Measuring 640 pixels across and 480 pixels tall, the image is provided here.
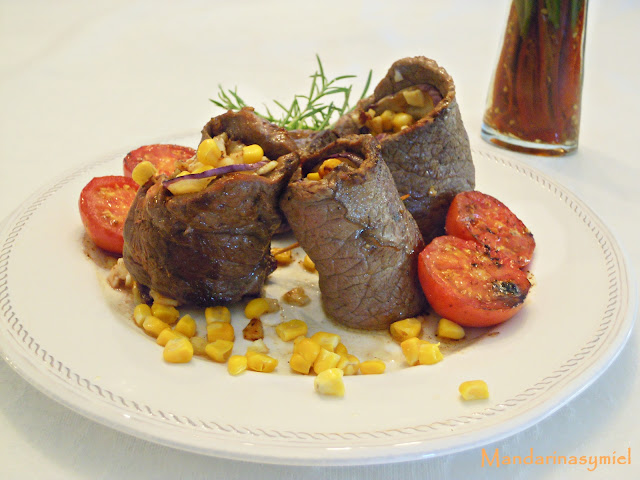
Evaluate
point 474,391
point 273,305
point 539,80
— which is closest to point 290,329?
point 273,305

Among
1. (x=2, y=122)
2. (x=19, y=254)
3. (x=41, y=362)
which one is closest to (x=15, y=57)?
(x=2, y=122)

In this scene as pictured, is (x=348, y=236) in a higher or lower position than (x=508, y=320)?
higher

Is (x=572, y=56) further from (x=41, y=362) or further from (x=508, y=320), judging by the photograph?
(x=41, y=362)

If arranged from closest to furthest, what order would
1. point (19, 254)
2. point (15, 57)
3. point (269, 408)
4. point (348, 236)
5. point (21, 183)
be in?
1. point (269, 408)
2. point (348, 236)
3. point (19, 254)
4. point (21, 183)
5. point (15, 57)

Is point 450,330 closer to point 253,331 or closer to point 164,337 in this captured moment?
point 253,331

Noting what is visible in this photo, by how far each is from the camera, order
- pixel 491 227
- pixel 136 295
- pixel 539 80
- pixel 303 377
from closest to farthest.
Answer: pixel 303 377, pixel 136 295, pixel 491 227, pixel 539 80

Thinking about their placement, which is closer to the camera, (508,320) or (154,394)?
(154,394)

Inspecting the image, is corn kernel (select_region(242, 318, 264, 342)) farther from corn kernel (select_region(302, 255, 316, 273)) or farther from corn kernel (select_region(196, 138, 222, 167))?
corn kernel (select_region(196, 138, 222, 167))
